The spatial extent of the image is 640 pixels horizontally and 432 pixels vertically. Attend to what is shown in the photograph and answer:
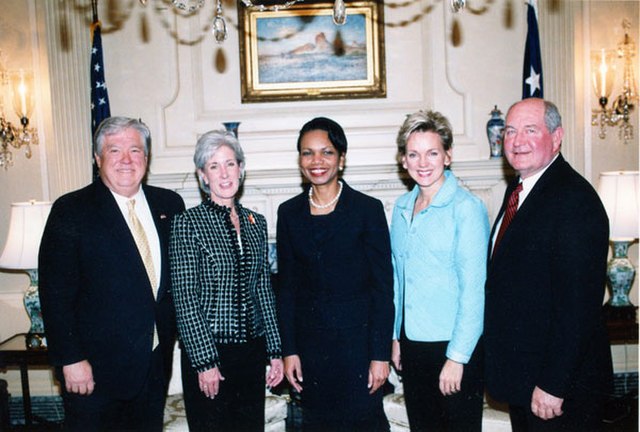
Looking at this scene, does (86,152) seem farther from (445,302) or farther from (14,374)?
(445,302)

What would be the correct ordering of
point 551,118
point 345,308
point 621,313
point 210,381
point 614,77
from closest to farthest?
point 551,118 → point 210,381 → point 345,308 → point 621,313 → point 614,77

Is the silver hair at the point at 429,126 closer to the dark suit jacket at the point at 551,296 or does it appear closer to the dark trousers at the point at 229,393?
the dark suit jacket at the point at 551,296

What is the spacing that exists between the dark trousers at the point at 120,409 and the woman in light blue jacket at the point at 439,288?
1034mm

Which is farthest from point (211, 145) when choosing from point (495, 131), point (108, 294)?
point (495, 131)

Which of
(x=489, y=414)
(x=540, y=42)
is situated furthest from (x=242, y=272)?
(x=540, y=42)

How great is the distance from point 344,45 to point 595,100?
73.8 inches

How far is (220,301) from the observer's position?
2.17m

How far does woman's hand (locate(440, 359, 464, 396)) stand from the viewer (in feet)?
6.84

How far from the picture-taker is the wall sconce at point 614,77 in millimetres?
3980

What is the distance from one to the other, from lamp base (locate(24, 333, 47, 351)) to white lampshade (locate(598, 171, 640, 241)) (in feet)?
11.8

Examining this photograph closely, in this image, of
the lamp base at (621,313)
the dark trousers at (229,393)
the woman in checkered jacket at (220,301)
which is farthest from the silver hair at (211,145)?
the lamp base at (621,313)

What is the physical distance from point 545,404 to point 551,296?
36 cm

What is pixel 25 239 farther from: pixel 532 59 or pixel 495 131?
pixel 532 59

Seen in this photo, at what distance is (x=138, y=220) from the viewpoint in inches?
91.4
